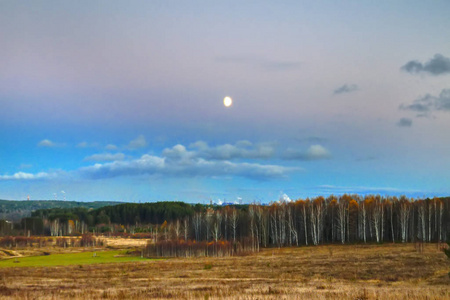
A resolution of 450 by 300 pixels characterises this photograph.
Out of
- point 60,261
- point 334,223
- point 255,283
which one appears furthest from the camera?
point 334,223

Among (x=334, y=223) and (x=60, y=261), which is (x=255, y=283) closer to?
(x=60, y=261)

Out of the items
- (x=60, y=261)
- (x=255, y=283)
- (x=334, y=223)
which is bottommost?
(x=60, y=261)

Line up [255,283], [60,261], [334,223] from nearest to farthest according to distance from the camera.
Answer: [255,283], [60,261], [334,223]

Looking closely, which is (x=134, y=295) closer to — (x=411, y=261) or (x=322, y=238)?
(x=411, y=261)

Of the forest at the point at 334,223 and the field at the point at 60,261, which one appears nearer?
the field at the point at 60,261

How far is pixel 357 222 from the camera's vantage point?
134 m

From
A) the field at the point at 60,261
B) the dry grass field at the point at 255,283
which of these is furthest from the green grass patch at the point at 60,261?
the dry grass field at the point at 255,283

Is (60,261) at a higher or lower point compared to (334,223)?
lower

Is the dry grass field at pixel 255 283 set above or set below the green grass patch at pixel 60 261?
above

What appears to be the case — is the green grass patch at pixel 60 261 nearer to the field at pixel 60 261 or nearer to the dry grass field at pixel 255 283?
the field at pixel 60 261

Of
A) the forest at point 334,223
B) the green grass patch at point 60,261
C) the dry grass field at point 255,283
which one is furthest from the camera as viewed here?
the forest at point 334,223

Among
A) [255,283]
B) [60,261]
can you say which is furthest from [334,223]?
[255,283]

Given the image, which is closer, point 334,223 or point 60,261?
point 60,261

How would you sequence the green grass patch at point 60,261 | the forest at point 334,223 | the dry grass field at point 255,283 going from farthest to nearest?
the forest at point 334,223, the green grass patch at point 60,261, the dry grass field at point 255,283
